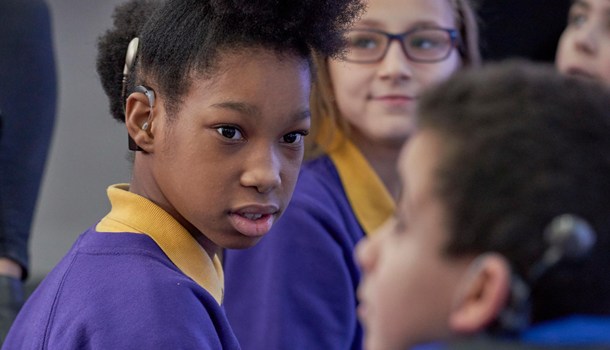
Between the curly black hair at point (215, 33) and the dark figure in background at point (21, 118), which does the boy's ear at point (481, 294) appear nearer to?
the curly black hair at point (215, 33)

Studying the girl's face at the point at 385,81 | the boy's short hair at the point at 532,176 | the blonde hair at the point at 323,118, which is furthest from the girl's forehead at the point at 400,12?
the boy's short hair at the point at 532,176

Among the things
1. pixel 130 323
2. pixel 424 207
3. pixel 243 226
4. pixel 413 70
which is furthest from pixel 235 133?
pixel 413 70

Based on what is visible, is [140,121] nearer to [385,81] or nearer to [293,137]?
[293,137]

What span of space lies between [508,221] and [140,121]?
732 millimetres

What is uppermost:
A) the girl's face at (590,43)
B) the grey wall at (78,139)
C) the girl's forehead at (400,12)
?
the girl's forehead at (400,12)

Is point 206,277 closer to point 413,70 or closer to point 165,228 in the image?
point 165,228

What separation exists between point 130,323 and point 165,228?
7.4 inches

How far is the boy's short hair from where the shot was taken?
846 mm

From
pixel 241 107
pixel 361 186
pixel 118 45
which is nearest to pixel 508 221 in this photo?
pixel 241 107

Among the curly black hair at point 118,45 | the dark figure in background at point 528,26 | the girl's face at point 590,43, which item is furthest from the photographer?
the dark figure in background at point 528,26

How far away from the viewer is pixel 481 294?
2.81 feet

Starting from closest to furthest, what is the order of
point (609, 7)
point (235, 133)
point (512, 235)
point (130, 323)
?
point (512, 235) < point (130, 323) < point (235, 133) < point (609, 7)

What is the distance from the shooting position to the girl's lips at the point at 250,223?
4.65 ft

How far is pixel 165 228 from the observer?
141cm
